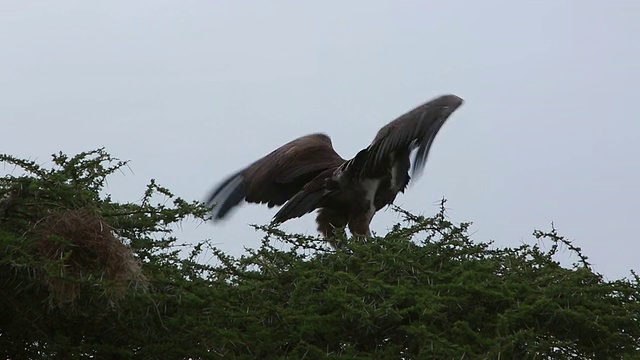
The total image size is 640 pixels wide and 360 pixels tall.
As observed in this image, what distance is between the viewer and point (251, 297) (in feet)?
15.8

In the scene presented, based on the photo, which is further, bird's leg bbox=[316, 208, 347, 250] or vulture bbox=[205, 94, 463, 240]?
bird's leg bbox=[316, 208, 347, 250]

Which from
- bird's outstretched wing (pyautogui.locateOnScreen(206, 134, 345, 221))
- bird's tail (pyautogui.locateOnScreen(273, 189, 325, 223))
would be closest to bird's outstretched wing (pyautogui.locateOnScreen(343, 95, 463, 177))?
bird's tail (pyautogui.locateOnScreen(273, 189, 325, 223))

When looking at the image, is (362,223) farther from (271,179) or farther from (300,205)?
(271,179)

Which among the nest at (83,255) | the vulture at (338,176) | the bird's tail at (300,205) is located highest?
the vulture at (338,176)

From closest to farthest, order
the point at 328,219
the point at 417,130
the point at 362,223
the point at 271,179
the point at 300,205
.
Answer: the point at 417,130 → the point at 300,205 → the point at 362,223 → the point at 328,219 → the point at 271,179

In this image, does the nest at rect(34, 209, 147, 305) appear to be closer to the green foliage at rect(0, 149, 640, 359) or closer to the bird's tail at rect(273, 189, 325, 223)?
the green foliage at rect(0, 149, 640, 359)

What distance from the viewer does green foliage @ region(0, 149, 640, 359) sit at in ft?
13.5

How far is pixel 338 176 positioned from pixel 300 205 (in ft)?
1.02

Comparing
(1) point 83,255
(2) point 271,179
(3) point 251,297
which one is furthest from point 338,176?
(1) point 83,255

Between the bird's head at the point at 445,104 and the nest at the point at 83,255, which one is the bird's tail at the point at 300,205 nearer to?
the bird's head at the point at 445,104

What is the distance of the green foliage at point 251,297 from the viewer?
4.12 m

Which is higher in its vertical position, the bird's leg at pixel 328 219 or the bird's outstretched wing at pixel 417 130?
the bird's outstretched wing at pixel 417 130

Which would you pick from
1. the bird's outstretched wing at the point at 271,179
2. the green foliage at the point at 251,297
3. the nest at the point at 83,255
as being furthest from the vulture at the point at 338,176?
the nest at the point at 83,255

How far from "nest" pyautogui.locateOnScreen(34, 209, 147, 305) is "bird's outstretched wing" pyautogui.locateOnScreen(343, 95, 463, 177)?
2583mm
